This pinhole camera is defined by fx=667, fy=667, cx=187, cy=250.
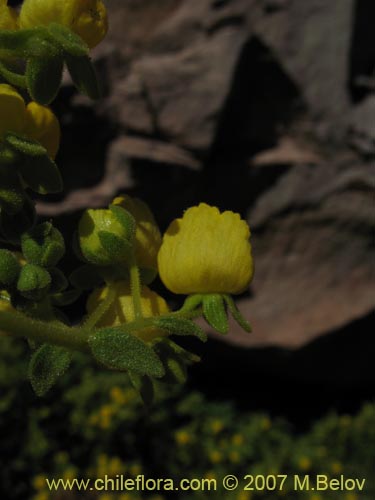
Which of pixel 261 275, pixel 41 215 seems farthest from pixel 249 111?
pixel 41 215

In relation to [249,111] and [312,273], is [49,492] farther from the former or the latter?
[249,111]

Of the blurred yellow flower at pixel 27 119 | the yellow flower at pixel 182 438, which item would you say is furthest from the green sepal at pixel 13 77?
the yellow flower at pixel 182 438

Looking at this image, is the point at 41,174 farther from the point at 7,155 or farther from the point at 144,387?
the point at 144,387

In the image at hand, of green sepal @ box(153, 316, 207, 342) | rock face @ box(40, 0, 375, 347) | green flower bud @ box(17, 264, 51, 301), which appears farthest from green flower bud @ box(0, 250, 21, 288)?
rock face @ box(40, 0, 375, 347)

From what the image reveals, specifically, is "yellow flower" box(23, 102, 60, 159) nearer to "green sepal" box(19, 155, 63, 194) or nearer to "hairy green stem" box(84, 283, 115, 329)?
"green sepal" box(19, 155, 63, 194)

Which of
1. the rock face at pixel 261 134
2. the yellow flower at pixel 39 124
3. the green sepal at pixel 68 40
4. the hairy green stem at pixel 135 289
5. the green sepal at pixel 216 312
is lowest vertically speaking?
the rock face at pixel 261 134

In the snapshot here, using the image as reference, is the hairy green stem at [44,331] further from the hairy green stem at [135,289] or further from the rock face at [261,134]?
the rock face at [261,134]
